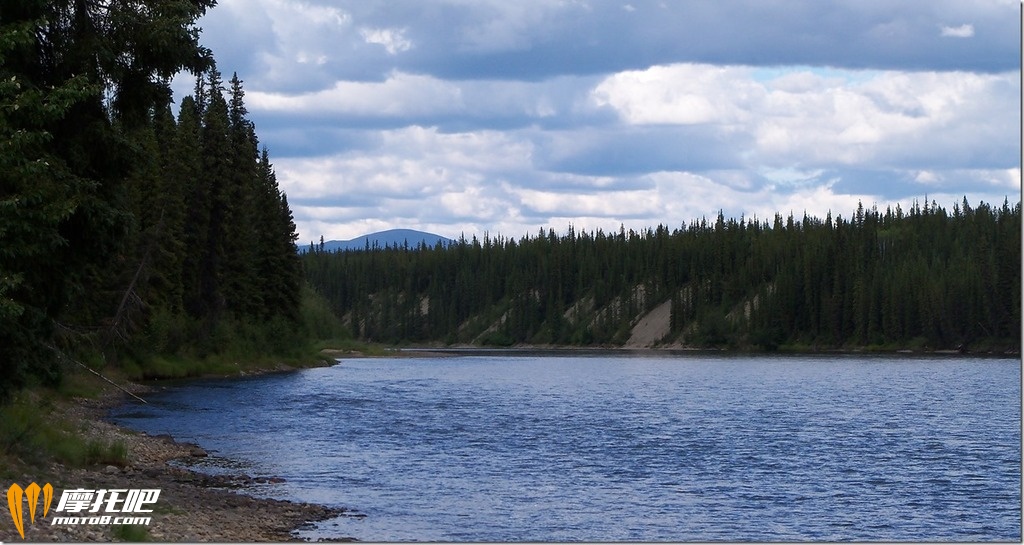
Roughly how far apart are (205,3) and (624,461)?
62.9 ft

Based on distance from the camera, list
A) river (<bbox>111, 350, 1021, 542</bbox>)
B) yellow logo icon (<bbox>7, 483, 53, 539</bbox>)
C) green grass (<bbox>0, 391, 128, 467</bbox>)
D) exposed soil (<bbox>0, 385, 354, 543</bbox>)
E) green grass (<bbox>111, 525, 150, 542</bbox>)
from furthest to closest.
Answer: river (<bbox>111, 350, 1021, 542</bbox>) → green grass (<bbox>0, 391, 128, 467</bbox>) → green grass (<bbox>111, 525, 150, 542</bbox>) → exposed soil (<bbox>0, 385, 354, 543</bbox>) → yellow logo icon (<bbox>7, 483, 53, 539</bbox>)

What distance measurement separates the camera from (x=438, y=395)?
65.5 m

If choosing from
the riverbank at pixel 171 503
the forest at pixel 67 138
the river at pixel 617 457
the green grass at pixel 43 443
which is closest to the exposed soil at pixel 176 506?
the riverbank at pixel 171 503

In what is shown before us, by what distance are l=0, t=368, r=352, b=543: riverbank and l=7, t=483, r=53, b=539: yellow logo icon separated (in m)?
0.10

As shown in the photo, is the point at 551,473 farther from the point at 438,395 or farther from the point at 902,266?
the point at 902,266

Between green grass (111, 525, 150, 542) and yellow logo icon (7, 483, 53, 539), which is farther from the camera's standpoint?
green grass (111, 525, 150, 542)

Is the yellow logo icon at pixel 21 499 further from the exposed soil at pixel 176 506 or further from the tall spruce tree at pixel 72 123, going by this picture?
the tall spruce tree at pixel 72 123

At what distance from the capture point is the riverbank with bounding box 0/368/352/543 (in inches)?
781

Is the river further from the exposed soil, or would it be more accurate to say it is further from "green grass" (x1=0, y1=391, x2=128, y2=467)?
"green grass" (x1=0, y1=391, x2=128, y2=467)

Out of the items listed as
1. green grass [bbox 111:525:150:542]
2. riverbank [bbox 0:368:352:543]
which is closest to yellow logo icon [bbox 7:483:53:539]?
riverbank [bbox 0:368:352:543]

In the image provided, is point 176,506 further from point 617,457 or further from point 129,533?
point 617,457

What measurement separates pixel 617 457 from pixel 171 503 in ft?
58.8

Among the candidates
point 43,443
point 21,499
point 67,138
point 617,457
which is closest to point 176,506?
point 21,499

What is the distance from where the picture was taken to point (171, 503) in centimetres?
2403
